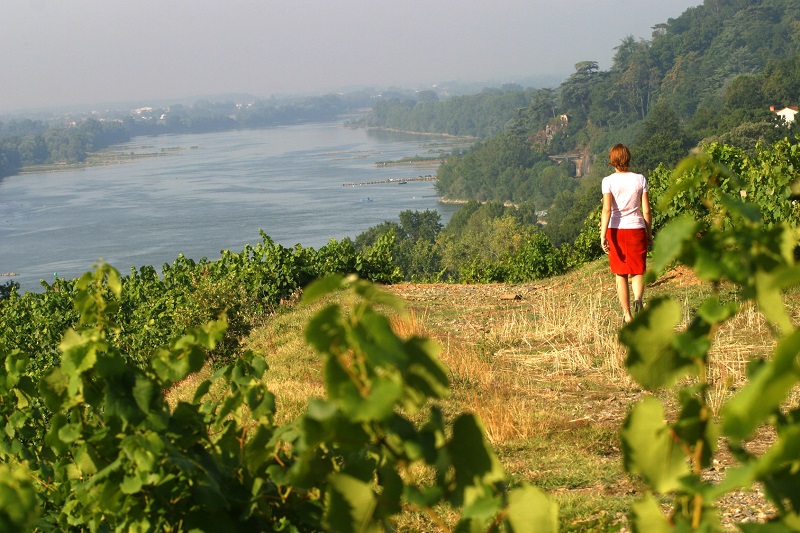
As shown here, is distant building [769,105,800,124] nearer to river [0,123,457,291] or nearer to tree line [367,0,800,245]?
tree line [367,0,800,245]

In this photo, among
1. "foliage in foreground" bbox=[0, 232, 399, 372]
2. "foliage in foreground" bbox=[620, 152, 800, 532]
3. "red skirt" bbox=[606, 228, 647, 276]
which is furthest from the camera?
"foliage in foreground" bbox=[0, 232, 399, 372]

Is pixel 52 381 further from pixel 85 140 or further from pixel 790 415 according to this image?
pixel 85 140

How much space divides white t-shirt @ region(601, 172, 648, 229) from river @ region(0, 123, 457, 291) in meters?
43.8

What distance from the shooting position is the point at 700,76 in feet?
270

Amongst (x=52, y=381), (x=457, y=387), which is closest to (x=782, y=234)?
(x=52, y=381)

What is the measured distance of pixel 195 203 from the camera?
7512 cm

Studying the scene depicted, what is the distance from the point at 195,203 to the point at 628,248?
72197mm

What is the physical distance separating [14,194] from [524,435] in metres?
101

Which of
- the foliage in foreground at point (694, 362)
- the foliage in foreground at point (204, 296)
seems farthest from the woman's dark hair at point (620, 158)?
the foliage in foreground at point (694, 362)

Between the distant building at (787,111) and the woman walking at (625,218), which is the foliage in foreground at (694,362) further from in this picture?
the distant building at (787,111)

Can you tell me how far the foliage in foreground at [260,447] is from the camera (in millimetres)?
967

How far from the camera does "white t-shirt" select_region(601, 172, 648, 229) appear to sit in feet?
18.1

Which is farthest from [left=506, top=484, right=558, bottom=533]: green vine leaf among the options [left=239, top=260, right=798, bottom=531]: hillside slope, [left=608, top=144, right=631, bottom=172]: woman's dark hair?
[left=608, top=144, right=631, bottom=172]: woman's dark hair

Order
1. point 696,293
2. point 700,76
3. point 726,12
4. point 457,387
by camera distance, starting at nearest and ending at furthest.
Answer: point 457,387
point 696,293
point 700,76
point 726,12
